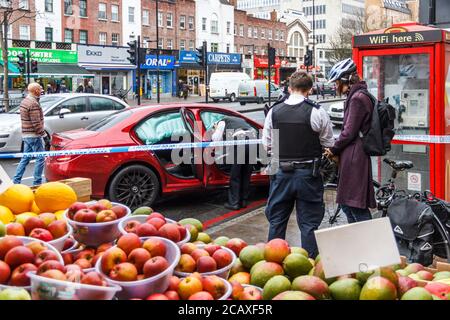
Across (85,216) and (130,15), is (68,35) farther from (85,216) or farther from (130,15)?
(85,216)

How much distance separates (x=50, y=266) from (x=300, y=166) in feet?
9.92

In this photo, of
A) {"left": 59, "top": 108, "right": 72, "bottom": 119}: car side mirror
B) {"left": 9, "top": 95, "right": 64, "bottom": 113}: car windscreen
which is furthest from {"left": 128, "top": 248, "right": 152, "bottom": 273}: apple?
{"left": 9, "top": 95, "right": 64, "bottom": 113}: car windscreen

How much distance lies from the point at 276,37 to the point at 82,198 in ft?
263

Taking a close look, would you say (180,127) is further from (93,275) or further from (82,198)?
(93,275)

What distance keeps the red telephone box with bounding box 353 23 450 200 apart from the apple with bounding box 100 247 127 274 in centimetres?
561

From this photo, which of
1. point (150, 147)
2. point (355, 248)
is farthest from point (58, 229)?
point (150, 147)

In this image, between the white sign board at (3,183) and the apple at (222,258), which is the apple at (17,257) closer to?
the apple at (222,258)

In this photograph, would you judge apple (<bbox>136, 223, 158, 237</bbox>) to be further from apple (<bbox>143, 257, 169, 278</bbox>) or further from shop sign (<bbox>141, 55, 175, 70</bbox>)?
shop sign (<bbox>141, 55, 175, 70</bbox>)

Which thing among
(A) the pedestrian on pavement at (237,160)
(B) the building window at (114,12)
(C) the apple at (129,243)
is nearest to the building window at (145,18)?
(B) the building window at (114,12)

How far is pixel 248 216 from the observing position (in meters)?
7.96

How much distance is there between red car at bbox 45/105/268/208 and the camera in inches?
308

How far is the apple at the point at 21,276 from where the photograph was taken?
2.44 meters

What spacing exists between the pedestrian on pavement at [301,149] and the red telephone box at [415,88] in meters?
2.68
